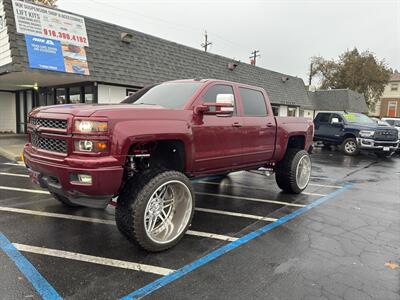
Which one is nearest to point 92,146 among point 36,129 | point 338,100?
point 36,129

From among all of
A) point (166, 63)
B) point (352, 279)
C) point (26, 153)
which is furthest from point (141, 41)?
point (352, 279)

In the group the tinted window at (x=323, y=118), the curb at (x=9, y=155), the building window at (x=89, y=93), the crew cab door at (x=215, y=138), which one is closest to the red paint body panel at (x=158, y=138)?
the crew cab door at (x=215, y=138)

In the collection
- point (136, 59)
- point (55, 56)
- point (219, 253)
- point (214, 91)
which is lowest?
point (219, 253)

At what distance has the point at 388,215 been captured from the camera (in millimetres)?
5371

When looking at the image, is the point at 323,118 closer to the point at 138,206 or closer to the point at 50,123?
the point at 138,206

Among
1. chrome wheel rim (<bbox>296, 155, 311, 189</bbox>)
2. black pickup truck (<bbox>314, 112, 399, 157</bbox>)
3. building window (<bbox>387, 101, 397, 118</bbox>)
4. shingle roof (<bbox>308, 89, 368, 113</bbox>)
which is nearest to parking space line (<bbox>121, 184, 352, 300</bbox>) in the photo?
chrome wheel rim (<bbox>296, 155, 311, 189</bbox>)

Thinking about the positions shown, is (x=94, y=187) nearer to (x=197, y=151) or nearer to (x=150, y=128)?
(x=150, y=128)

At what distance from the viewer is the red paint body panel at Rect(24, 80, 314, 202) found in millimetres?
3199

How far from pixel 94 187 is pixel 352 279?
2736mm

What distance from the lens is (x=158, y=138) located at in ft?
11.9

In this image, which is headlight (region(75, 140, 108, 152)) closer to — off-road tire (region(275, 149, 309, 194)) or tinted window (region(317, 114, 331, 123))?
off-road tire (region(275, 149, 309, 194))

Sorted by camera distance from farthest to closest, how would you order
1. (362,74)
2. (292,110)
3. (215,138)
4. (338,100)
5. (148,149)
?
(362,74) → (338,100) → (292,110) → (215,138) → (148,149)

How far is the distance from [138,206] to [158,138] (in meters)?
0.80

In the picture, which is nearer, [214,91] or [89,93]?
[214,91]
